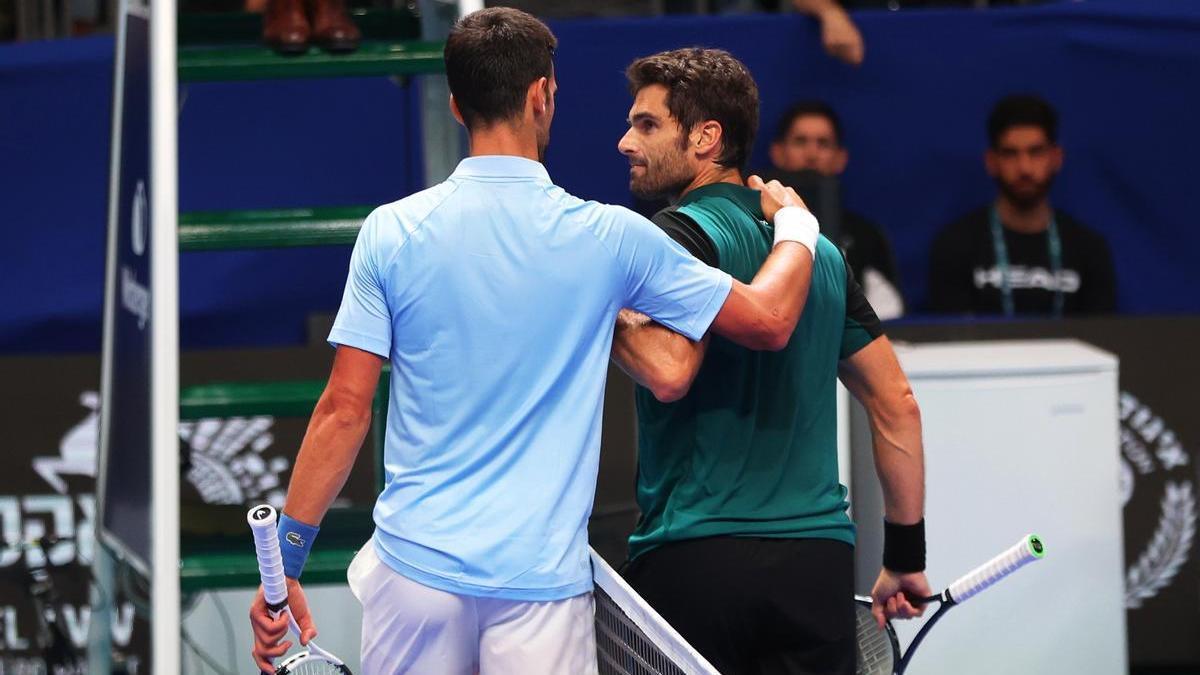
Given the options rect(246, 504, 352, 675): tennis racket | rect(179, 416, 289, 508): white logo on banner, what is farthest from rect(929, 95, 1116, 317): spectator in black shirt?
rect(246, 504, 352, 675): tennis racket

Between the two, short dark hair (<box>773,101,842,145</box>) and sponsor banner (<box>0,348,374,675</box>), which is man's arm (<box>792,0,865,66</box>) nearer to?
short dark hair (<box>773,101,842,145</box>)

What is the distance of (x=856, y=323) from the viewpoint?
3.32 meters

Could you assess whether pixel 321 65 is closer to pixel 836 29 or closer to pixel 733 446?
pixel 733 446

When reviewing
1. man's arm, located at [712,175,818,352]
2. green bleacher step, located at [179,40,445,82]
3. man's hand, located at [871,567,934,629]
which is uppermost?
green bleacher step, located at [179,40,445,82]

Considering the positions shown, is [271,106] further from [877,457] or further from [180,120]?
[877,457]

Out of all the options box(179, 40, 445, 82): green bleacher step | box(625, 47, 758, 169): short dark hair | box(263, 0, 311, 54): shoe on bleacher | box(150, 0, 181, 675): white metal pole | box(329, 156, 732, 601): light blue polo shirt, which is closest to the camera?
box(329, 156, 732, 601): light blue polo shirt

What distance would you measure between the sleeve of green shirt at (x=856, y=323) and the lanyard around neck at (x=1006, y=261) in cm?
323

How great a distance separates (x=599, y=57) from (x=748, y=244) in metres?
3.30

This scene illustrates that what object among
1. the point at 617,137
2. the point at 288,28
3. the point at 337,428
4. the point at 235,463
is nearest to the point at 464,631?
the point at 337,428

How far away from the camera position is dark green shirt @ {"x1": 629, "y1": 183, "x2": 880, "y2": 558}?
310 cm

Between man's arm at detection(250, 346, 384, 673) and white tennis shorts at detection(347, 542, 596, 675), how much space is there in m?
0.14

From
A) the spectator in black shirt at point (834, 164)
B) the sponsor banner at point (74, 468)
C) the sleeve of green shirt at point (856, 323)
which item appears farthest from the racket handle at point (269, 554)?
the spectator in black shirt at point (834, 164)

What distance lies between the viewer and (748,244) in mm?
3180

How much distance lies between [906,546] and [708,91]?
3.24 ft
